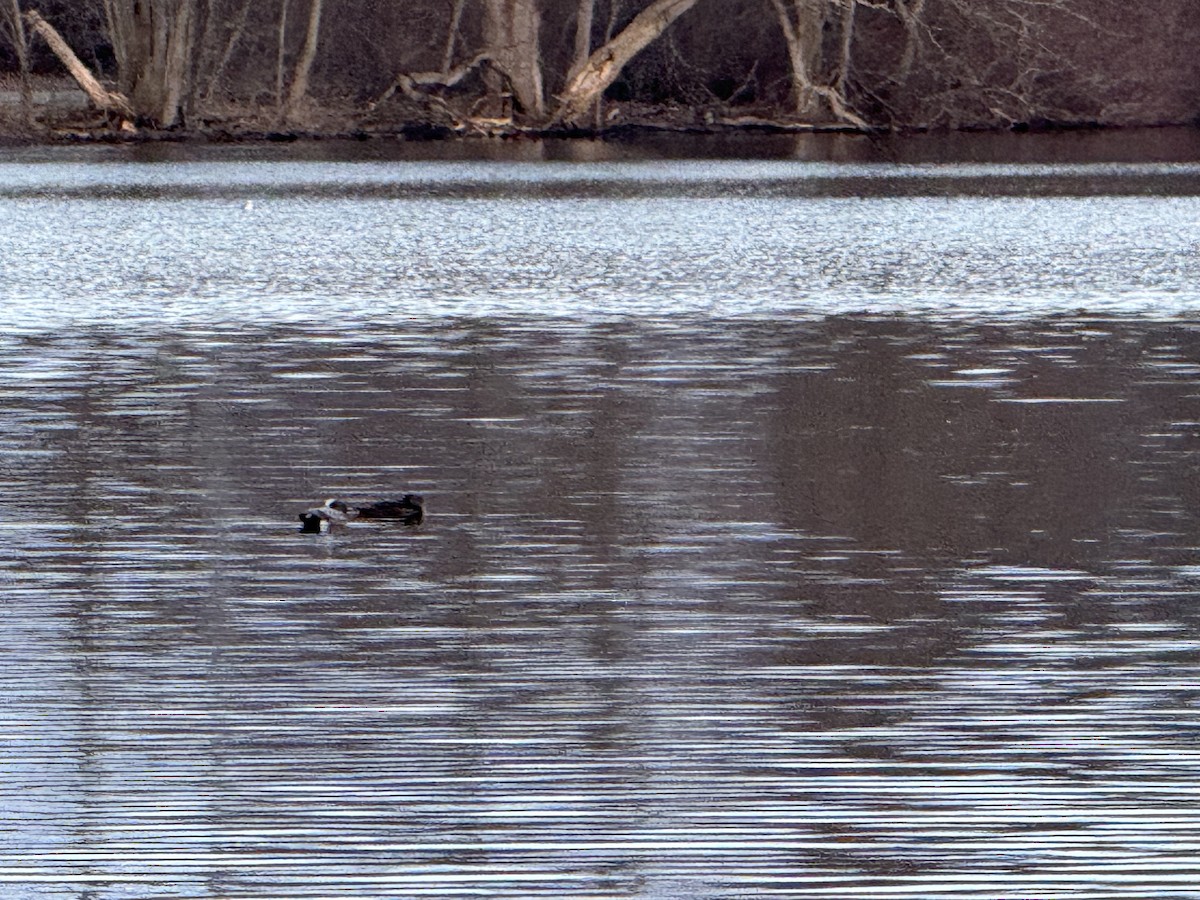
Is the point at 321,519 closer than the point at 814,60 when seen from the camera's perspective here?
Yes

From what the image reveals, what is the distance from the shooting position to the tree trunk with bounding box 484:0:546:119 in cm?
4950

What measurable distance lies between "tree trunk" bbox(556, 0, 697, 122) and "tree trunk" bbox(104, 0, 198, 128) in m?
7.59

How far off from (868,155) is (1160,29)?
14314 mm

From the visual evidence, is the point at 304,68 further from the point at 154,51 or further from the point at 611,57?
the point at 611,57

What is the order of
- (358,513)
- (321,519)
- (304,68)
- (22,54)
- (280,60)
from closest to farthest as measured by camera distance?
(321,519) < (358,513) < (22,54) < (304,68) < (280,60)

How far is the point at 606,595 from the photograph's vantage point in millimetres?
8344

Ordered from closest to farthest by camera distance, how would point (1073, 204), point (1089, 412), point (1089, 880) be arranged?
1. point (1089, 880)
2. point (1089, 412)
3. point (1073, 204)

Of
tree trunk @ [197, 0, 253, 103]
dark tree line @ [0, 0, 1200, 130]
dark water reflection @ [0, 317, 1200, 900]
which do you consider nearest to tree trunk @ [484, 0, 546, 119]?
dark tree line @ [0, 0, 1200, 130]

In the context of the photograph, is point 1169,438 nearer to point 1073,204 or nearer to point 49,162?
point 1073,204

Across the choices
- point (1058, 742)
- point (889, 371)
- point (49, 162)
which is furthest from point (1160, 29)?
point (1058, 742)

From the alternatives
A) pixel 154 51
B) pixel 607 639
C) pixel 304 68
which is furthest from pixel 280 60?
pixel 607 639

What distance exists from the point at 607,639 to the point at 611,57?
42.8 m

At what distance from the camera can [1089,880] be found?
17.4 feet

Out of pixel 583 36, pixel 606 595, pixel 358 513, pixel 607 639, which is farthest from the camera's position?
pixel 583 36
